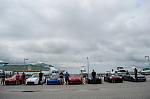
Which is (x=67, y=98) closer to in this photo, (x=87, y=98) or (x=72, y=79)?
(x=87, y=98)

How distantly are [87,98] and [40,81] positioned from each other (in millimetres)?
18651

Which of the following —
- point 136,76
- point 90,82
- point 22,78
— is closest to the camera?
point 90,82

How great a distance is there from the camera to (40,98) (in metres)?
14.6

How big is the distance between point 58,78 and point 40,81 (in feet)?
7.17

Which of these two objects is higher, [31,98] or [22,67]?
[22,67]

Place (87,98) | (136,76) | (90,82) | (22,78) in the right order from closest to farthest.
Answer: (87,98) → (90,82) → (22,78) → (136,76)

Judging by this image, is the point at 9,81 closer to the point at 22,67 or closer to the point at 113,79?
the point at 113,79

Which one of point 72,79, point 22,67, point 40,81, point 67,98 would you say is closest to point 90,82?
point 72,79

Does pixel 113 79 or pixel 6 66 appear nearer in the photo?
pixel 113 79

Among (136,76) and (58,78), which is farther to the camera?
(136,76)

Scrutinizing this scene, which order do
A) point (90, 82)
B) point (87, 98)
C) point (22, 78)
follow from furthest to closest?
point (22, 78), point (90, 82), point (87, 98)

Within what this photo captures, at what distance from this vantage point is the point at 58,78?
32.7 metres

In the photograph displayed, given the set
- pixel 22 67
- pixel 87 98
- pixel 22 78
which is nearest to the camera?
pixel 87 98

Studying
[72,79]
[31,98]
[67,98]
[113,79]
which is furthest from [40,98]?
Result: [113,79]
